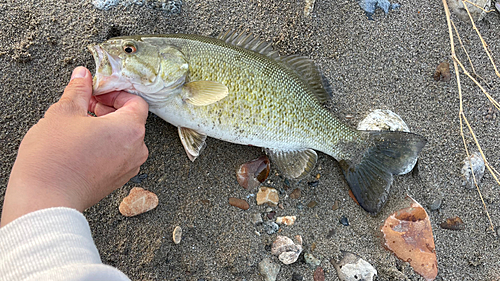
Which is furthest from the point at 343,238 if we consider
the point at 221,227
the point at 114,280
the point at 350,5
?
the point at 350,5

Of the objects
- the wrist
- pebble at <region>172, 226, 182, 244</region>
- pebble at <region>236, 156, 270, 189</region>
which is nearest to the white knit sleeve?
the wrist

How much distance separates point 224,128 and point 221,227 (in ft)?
2.50

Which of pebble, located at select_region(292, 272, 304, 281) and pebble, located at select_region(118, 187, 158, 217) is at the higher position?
pebble, located at select_region(118, 187, 158, 217)

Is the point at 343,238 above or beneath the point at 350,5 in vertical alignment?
beneath

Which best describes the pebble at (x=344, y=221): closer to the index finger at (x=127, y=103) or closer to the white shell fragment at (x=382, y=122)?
the white shell fragment at (x=382, y=122)

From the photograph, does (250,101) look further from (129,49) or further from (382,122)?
(382,122)

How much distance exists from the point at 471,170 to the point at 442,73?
2.98 feet

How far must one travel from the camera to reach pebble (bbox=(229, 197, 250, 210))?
2512mm

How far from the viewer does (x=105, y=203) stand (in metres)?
2.31

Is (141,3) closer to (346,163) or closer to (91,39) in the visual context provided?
(91,39)

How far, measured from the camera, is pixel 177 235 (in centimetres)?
233

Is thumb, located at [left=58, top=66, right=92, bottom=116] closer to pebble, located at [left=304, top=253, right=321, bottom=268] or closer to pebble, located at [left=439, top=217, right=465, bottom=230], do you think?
pebble, located at [left=304, top=253, right=321, bottom=268]

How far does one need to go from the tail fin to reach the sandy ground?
0.42ft

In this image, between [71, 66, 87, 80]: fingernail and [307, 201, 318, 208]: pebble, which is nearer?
[71, 66, 87, 80]: fingernail
